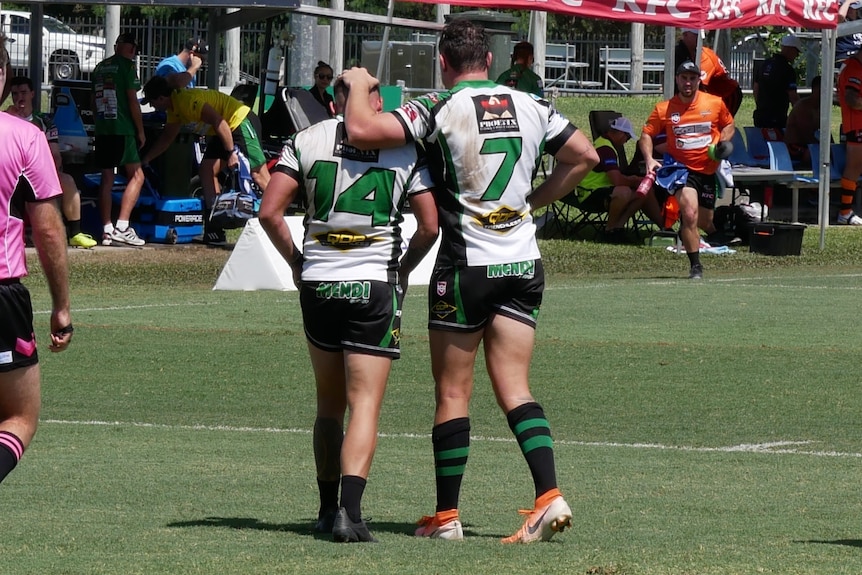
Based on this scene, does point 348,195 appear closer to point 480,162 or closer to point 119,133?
point 480,162

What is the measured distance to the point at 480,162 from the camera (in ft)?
19.6

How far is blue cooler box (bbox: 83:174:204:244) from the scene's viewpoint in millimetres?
18969

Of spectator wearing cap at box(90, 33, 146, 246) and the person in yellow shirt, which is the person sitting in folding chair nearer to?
the person in yellow shirt

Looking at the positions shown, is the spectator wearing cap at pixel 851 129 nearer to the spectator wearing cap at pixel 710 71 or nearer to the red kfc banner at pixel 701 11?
the spectator wearing cap at pixel 710 71

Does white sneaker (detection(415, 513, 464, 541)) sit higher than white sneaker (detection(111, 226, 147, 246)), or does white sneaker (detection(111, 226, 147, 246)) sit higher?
white sneaker (detection(111, 226, 147, 246))

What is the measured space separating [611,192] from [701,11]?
8.27 ft

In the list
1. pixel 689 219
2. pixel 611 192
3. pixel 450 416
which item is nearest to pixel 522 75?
pixel 611 192

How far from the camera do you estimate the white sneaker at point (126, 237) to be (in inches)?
728

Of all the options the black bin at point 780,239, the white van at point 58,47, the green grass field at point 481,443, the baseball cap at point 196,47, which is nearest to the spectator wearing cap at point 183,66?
the baseball cap at point 196,47

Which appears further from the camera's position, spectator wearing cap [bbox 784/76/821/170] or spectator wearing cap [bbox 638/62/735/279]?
spectator wearing cap [bbox 784/76/821/170]

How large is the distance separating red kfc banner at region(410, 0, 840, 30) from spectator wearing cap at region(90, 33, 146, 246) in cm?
365

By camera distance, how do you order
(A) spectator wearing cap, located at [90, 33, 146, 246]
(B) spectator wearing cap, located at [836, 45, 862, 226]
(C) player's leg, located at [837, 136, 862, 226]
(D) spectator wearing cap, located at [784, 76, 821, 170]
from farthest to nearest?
(D) spectator wearing cap, located at [784, 76, 821, 170]
(C) player's leg, located at [837, 136, 862, 226]
(B) spectator wearing cap, located at [836, 45, 862, 226]
(A) spectator wearing cap, located at [90, 33, 146, 246]

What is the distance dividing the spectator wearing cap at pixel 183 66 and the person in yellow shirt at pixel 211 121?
102mm

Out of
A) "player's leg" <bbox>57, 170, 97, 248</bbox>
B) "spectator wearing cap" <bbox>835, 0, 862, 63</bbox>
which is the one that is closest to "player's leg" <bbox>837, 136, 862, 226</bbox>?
"spectator wearing cap" <bbox>835, 0, 862, 63</bbox>
